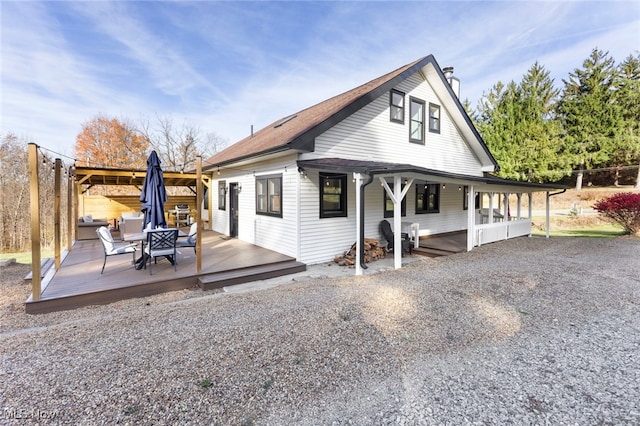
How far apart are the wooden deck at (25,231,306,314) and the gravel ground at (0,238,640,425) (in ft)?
0.78

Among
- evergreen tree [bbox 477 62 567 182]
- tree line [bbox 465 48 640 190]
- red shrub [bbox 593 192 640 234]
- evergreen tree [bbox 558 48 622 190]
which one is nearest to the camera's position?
red shrub [bbox 593 192 640 234]

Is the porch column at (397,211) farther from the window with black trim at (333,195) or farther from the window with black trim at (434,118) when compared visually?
the window with black trim at (434,118)

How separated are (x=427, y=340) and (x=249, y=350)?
2004 millimetres

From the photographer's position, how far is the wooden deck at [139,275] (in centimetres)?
471

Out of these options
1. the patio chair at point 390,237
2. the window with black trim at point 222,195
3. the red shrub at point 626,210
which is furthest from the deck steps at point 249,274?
the red shrub at point 626,210

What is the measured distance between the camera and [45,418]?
2.08 m

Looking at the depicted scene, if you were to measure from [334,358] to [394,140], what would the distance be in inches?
310

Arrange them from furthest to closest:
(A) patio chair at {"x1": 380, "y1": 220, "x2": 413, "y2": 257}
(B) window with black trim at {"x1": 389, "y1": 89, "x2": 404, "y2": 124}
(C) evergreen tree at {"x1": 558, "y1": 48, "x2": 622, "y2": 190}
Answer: (C) evergreen tree at {"x1": 558, "y1": 48, "x2": 622, "y2": 190}
(B) window with black trim at {"x1": 389, "y1": 89, "x2": 404, "y2": 124}
(A) patio chair at {"x1": 380, "y1": 220, "x2": 413, "y2": 257}

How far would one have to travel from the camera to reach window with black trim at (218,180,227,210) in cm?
1153

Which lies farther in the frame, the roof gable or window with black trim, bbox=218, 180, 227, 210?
window with black trim, bbox=218, 180, 227, 210

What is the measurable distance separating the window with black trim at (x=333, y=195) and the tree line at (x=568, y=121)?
20.3 meters

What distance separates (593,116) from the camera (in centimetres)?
2523

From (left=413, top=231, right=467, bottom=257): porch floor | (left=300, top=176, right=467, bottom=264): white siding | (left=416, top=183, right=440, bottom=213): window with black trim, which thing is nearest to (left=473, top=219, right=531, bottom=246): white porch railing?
(left=413, top=231, right=467, bottom=257): porch floor

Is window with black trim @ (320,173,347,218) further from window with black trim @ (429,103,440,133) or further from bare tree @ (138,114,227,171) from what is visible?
bare tree @ (138,114,227,171)
